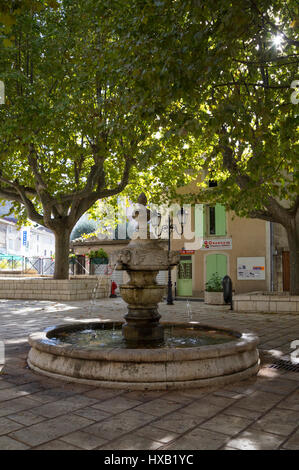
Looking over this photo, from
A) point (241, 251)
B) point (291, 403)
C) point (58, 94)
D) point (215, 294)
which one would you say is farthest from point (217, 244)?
point (291, 403)

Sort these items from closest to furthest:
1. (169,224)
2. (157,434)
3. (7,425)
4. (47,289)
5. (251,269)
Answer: (157,434)
(7,425)
(169,224)
(47,289)
(251,269)

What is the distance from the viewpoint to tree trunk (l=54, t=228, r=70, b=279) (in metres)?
16.4

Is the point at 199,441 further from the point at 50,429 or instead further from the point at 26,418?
the point at 26,418

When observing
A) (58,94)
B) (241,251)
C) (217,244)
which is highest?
(58,94)

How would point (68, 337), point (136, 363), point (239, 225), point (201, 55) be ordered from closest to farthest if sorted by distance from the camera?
point (136, 363), point (201, 55), point (68, 337), point (239, 225)

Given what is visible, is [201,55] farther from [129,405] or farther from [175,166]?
[175,166]

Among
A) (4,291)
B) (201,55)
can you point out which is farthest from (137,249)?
(4,291)

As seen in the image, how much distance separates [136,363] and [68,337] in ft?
8.20

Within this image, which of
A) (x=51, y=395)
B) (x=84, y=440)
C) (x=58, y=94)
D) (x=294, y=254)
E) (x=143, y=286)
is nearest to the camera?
(x=84, y=440)

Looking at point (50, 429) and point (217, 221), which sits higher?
point (217, 221)

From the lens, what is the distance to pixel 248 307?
12.8 metres

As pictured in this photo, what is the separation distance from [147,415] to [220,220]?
19.5 meters

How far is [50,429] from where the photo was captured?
317 cm
